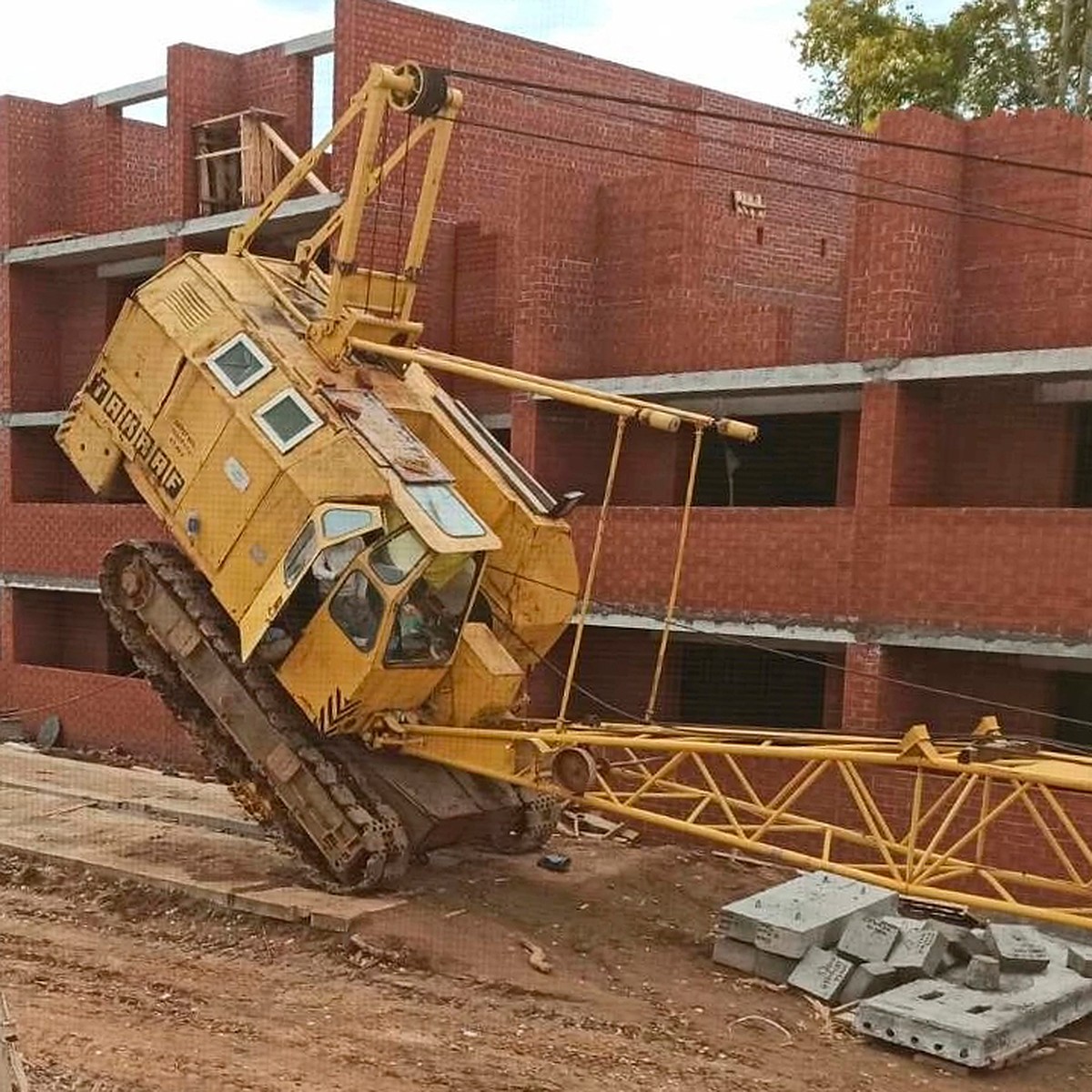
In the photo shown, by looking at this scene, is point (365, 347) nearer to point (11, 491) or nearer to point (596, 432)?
point (596, 432)

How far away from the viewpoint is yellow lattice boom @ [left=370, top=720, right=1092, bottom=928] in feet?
28.0

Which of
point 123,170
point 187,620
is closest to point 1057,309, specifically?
point 187,620

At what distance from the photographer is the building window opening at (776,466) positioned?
17328mm

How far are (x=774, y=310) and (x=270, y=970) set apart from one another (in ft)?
27.2

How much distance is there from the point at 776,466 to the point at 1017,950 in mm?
8774

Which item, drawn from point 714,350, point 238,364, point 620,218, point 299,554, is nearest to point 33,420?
point 620,218

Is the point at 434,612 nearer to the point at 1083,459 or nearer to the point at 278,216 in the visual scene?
the point at 1083,459

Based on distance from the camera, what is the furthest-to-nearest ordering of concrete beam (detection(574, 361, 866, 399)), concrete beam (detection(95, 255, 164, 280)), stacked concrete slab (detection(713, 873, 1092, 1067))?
concrete beam (detection(95, 255, 164, 280)) < concrete beam (detection(574, 361, 866, 399)) < stacked concrete slab (detection(713, 873, 1092, 1067))

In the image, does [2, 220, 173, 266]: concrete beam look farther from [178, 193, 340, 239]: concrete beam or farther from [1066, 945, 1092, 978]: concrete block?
[1066, 945, 1092, 978]: concrete block

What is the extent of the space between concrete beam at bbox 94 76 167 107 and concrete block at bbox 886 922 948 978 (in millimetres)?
15036

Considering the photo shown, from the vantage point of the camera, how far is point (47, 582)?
19.6 meters

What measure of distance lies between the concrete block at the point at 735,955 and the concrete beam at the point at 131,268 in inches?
532

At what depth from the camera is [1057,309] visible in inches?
514

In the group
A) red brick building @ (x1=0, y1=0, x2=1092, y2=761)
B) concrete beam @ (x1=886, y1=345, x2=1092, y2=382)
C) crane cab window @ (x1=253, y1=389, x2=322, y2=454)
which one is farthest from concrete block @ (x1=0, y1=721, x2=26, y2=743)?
concrete beam @ (x1=886, y1=345, x2=1092, y2=382)
